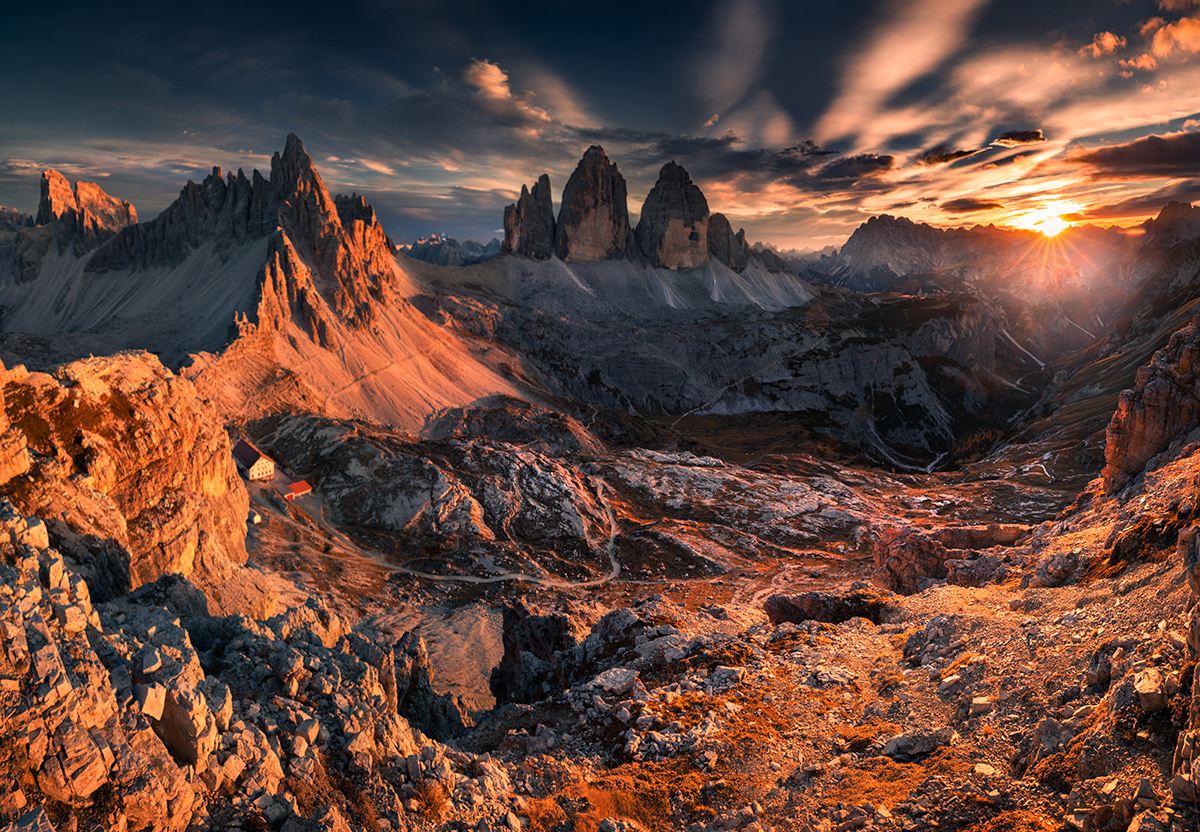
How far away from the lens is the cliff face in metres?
25.0

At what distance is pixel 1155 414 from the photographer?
47.2 m

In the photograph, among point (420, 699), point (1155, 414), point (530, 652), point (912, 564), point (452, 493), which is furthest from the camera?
point (452, 493)

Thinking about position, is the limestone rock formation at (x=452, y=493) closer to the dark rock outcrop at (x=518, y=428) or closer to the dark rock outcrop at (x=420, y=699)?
the dark rock outcrop at (x=518, y=428)

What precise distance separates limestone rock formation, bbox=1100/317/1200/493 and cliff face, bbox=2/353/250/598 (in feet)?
223

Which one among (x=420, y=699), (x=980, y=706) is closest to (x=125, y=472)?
(x=420, y=699)

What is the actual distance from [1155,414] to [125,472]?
3013 inches

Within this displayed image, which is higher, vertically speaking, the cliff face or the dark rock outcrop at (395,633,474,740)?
the cliff face

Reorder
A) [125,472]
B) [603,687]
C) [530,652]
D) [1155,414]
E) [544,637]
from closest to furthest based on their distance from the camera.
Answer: [603,687] < [125,472] < [530,652] < [544,637] < [1155,414]

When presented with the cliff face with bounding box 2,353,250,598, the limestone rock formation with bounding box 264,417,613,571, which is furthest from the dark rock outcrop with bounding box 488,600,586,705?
the limestone rock formation with bounding box 264,417,613,571

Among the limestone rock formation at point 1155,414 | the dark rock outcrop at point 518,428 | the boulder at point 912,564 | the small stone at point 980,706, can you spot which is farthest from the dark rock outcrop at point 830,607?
the dark rock outcrop at point 518,428

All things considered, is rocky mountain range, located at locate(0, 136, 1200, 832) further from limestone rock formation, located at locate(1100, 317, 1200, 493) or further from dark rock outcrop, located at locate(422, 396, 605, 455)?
dark rock outcrop, located at locate(422, 396, 605, 455)

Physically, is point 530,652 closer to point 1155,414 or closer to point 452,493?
point 452,493

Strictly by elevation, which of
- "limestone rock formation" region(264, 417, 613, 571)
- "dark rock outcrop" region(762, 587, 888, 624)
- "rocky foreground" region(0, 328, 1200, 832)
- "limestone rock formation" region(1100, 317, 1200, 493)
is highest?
"limestone rock formation" region(1100, 317, 1200, 493)

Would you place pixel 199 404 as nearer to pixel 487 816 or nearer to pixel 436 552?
pixel 436 552
